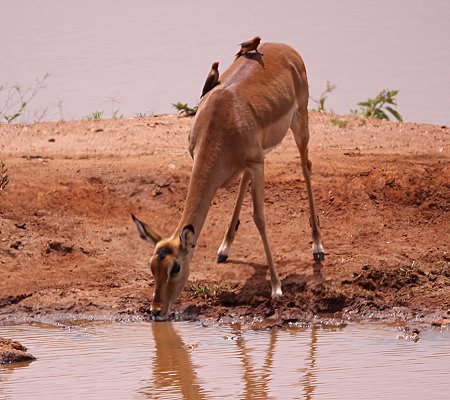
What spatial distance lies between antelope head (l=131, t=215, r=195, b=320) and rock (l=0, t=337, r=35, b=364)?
1.09 meters

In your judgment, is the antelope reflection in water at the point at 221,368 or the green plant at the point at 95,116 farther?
the green plant at the point at 95,116

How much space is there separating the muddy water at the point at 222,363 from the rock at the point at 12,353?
9 centimetres

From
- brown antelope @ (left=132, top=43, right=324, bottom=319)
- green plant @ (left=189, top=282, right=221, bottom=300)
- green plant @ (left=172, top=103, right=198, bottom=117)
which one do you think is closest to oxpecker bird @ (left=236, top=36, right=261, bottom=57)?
brown antelope @ (left=132, top=43, right=324, bottom=319)

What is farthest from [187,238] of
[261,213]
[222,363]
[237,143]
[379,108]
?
[379,108]

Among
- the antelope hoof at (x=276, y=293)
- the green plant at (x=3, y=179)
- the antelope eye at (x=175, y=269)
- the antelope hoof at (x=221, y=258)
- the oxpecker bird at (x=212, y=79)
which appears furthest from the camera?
the green plant at (x=3, y=179)

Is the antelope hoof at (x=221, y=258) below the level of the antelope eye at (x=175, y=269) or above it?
above

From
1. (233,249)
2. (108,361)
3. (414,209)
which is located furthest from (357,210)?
(108,361)

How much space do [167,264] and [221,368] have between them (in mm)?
1121

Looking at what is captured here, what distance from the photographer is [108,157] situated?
540 inches

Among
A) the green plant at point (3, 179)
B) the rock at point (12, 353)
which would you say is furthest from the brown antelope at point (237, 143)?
the green plant at point (3, 179)

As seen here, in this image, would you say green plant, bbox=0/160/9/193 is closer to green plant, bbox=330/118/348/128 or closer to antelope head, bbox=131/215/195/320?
antelope head, bbox=131/215/195/320

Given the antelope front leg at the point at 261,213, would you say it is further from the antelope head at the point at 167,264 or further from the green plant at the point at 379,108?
the green plant at the point at 379,108

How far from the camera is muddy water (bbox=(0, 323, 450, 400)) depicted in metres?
8.10

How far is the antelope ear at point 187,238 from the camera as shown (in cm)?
952
